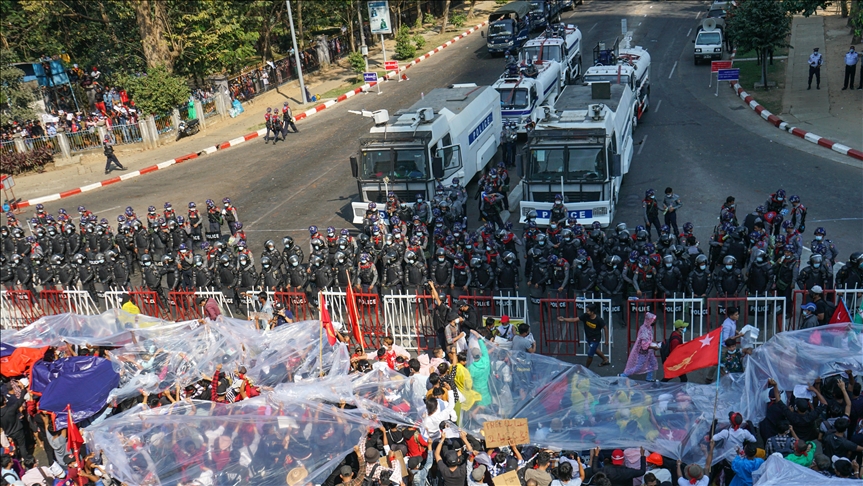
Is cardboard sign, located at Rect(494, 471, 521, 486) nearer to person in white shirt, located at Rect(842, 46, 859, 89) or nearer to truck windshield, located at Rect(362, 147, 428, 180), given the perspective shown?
truck windshield, located at Rect(362, 147, 428, 180)

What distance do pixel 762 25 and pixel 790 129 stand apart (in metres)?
5.01

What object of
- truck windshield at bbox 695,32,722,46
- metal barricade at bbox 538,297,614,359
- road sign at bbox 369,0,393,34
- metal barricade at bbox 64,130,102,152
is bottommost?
metal barricade at bbox 538,297,614,359

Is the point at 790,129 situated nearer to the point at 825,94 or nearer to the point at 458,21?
the point at 825,94

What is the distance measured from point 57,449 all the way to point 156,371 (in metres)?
1.78

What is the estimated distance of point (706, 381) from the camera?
12000 mm

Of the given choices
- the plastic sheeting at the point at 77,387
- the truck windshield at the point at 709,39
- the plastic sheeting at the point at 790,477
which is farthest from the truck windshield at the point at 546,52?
the plastic sheeting at the point at 790,477

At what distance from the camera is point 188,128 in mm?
32625

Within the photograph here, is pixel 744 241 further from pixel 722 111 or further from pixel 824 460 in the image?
pixel 722 111

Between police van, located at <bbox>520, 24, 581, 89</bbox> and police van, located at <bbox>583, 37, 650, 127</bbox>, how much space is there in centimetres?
124

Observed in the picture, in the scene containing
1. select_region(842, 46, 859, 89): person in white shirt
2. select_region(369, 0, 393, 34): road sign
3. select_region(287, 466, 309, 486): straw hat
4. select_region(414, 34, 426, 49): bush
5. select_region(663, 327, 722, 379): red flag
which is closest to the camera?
select_region(287, 466, 309, 486): straw hat

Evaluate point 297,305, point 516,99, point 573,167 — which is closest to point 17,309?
point 297,305

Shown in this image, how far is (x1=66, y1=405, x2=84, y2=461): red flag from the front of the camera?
36.3 ft

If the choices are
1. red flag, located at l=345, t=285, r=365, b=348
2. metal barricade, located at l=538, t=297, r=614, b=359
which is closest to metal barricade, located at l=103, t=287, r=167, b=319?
red flag, located at l=345, t=285, r=365, b=348

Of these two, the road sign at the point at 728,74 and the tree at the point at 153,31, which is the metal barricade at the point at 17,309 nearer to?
the tree at the point at 153,31
